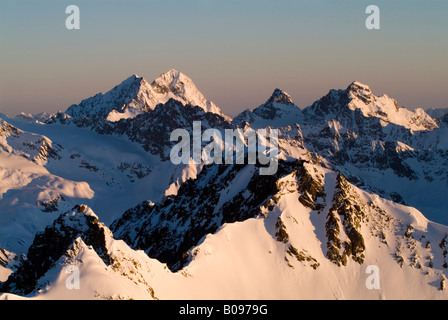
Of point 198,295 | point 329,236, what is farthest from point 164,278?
point 329,236

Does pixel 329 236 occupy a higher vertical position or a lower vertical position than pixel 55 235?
lower

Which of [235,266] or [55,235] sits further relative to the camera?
[235,266]

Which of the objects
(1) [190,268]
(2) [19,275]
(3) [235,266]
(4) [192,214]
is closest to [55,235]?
(2) [19,275]
